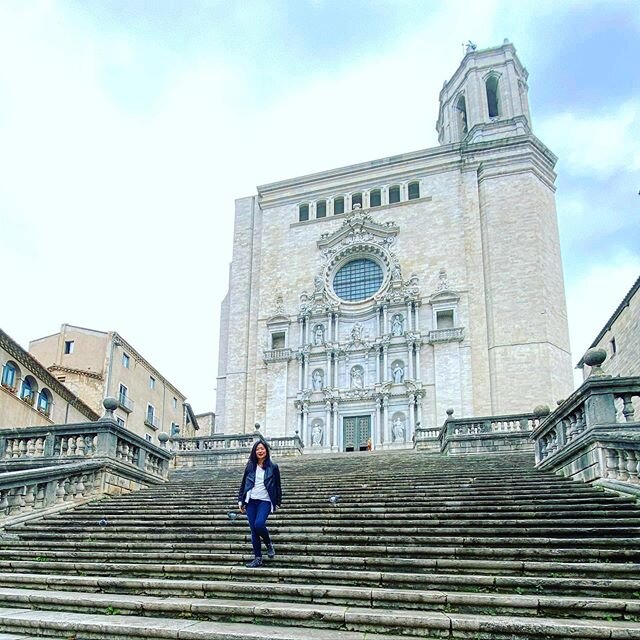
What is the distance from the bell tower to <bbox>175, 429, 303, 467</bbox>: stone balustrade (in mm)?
20918

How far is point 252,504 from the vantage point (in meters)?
7.30

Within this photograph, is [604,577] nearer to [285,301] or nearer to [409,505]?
[409,505]

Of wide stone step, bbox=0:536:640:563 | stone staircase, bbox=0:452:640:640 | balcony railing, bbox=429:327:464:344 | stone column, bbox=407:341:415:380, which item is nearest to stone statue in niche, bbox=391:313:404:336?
stone column, bbox=407:341:415:380

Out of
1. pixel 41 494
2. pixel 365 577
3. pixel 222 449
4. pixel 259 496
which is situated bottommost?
pixel 365 577

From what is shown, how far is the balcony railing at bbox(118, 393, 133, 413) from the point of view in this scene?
35031 mm

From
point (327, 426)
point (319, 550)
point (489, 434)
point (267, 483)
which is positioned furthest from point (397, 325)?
point (267, 483)

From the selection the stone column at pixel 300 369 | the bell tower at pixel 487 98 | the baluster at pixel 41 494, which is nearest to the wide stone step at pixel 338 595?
the baluster at pixel 41 494

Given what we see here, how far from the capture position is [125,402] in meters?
36.1

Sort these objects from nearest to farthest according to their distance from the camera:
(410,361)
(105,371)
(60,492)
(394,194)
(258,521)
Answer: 1. (258,521)
2. (60,492)
3. (410,361)
4. (105,371)
5. (394,194)

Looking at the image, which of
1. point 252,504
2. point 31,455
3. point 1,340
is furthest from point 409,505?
point 1,340

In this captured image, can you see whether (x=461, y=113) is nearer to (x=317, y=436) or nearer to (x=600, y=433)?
(x=317, y=436)

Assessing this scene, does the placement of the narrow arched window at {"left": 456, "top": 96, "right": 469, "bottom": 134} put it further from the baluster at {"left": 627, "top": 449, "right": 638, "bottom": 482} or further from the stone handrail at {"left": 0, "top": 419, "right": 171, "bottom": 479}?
the baluster at {"left": 627, "top": 449, "right": 638, "bottom": 482}

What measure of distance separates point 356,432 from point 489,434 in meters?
12.3

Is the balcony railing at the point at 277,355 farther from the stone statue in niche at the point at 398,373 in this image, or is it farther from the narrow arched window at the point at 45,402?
the narrow arched window at the point at 45,402
